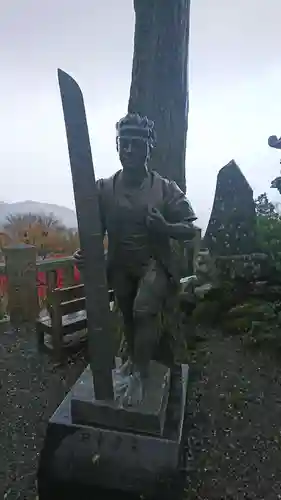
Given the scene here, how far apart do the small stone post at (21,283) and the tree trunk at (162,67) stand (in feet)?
5.03

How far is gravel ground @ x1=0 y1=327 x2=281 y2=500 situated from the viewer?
2.09 meters

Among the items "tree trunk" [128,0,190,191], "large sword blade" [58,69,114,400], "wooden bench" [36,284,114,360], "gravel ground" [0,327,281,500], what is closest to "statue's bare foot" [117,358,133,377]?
"large sword blade" [58,69,114,400]

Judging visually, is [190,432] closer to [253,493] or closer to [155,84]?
[253,493]

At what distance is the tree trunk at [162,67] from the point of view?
3.78 meters

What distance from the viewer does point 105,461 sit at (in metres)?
1.70

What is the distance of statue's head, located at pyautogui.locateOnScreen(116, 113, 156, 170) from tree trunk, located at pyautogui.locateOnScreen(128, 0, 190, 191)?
2.28 meters

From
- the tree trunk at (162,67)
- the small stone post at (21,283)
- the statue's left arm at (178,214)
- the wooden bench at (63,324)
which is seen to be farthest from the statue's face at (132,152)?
the small stone post at (21,283)

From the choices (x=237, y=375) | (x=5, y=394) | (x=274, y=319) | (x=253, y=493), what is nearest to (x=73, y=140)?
(x=253, y=493)

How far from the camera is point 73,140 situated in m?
1.54

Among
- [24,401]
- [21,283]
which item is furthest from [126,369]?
[21,283]

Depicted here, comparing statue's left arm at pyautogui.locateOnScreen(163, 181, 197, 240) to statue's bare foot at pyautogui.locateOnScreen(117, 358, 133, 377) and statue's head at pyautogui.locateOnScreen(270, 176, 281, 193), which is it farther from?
statue's head at pyautogui.locateOnScreen(270, 176, 281, 193)

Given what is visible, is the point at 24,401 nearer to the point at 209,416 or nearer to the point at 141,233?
the point at 209,416

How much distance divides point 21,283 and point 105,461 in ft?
9.74

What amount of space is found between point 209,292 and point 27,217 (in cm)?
205
